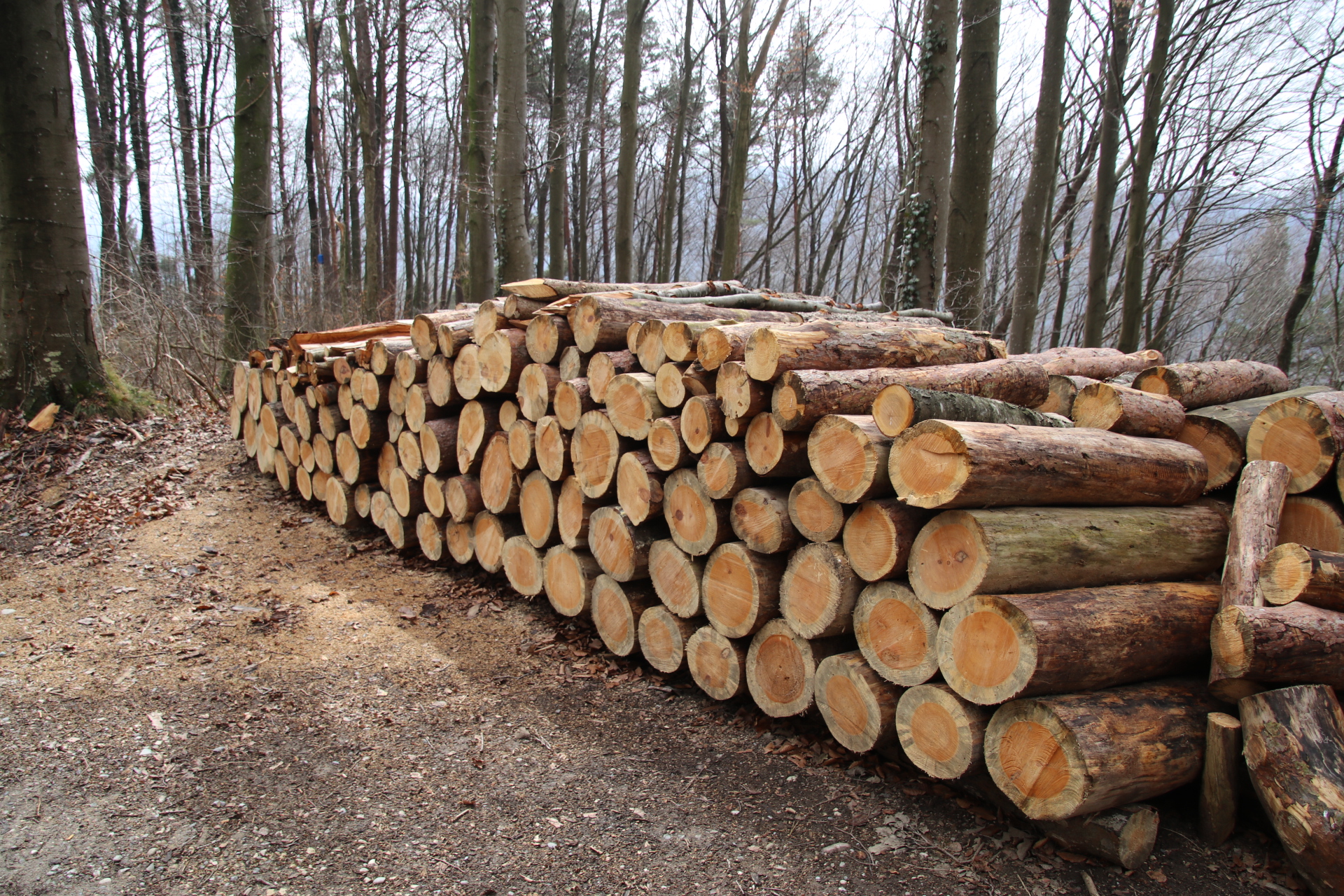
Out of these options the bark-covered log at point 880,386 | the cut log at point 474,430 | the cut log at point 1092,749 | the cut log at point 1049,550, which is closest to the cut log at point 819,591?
the cut log at point 1049,550

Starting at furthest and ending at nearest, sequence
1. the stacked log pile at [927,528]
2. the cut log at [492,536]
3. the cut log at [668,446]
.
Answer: the cut log at [492,536] < the cut log at [668,446] < the stacked log pile at [927,528]

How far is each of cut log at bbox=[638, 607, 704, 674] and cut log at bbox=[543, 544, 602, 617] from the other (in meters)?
0.39

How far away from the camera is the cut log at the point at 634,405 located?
11.5ft

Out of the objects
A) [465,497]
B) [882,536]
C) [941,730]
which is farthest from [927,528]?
[465,497]

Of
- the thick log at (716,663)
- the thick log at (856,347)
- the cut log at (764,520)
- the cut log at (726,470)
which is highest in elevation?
the thick log at (856,347)

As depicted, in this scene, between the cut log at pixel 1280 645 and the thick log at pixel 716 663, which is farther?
the thick log at pixel 716 663

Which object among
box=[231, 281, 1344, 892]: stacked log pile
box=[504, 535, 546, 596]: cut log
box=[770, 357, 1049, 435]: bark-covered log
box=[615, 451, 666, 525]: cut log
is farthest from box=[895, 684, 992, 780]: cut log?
box=[504, 535, 546, 596]: cut log

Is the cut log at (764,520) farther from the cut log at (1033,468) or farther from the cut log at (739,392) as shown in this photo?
the cut log at (1033,468)

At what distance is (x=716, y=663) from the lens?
334 cm

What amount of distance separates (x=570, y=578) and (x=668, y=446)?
3.56 feet

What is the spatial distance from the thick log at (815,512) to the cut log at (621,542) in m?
0.91

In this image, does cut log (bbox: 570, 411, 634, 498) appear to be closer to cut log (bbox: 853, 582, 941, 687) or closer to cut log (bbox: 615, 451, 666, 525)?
cut log (bbox: 615, 451, 666, 525)

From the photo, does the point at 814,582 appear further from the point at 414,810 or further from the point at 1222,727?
the point at 414,810

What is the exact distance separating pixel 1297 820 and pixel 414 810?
2762 mm
